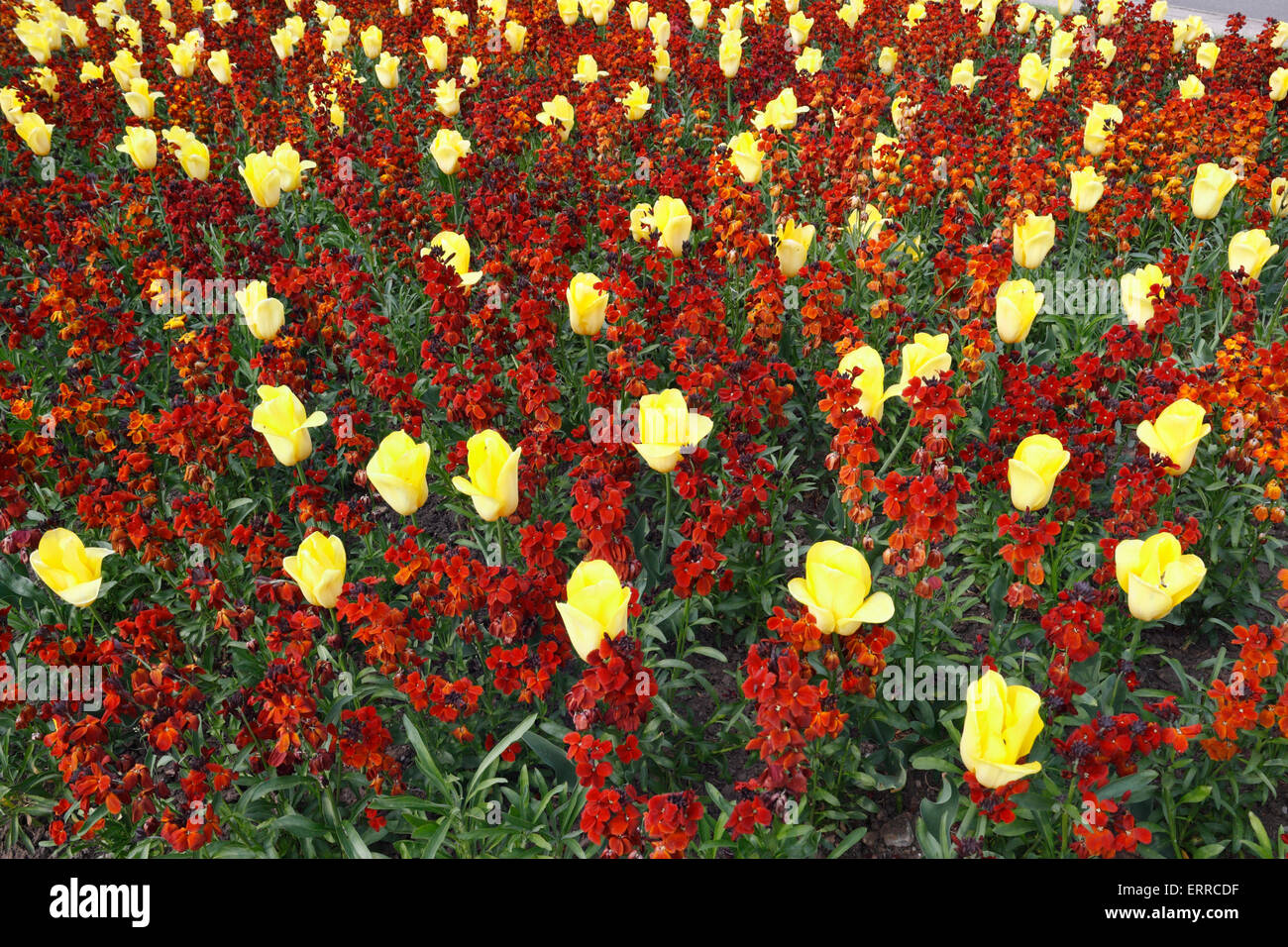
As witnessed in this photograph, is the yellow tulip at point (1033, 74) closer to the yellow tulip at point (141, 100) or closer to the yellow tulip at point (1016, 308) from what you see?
the yellow tulip at point (1016, 308)

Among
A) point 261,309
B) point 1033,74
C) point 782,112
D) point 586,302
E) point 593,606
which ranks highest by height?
point 1033,74

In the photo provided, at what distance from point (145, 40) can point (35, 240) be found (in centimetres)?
496

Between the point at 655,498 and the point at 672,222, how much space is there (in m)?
1.31

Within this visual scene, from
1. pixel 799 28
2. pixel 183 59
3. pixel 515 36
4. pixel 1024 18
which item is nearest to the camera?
pixel 183 59

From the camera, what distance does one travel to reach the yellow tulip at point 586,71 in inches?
269

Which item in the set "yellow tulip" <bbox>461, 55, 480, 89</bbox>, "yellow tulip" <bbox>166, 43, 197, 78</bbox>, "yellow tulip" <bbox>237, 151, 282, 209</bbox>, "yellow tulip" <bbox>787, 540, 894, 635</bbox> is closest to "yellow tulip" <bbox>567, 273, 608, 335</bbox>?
"yellow tulip" <bbox>787, 540, 894, 635</bbox>

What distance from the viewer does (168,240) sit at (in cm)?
611

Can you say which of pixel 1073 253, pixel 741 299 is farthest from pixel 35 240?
pixel 1073 253

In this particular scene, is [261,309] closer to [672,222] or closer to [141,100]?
[672,222]

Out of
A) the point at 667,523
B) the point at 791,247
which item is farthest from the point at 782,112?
the point at 667,523

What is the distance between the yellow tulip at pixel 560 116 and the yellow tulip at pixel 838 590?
4.39m

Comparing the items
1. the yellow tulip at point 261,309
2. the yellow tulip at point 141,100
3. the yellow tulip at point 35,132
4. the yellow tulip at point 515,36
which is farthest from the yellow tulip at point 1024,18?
the yellow tulip at point 35,132

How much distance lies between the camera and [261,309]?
4.05m

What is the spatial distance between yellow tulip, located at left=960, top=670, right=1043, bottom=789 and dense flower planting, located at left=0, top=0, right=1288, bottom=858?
0.04 feet
